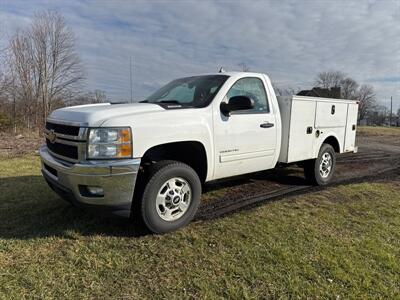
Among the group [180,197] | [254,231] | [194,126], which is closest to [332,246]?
[254,231]

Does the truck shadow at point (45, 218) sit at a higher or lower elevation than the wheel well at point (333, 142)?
lower

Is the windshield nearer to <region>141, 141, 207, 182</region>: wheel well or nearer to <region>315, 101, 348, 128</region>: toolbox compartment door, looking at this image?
<region>141, 141, 207, 182</region>: wheel well

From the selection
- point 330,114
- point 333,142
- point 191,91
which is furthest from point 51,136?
point 333,142

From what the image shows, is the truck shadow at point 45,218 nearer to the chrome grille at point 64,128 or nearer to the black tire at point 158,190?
the black tire at point 158,190

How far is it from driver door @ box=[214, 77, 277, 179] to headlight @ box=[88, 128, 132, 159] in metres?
1.27

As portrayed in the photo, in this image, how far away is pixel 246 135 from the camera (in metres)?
4.29

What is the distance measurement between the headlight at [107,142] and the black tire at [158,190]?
1.54ft

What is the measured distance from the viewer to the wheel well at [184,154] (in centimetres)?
368

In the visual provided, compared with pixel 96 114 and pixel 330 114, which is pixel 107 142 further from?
pixel 330 114

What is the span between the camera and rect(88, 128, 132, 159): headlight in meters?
3.09

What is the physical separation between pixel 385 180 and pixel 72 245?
21.1ft

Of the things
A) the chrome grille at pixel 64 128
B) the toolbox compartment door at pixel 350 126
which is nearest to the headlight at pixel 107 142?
the chrome grille at pixel 64 128

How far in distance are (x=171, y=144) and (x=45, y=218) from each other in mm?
1942

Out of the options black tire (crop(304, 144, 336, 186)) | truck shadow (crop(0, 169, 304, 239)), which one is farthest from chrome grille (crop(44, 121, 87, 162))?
black tire (crop(304, 144, 336, 186))
